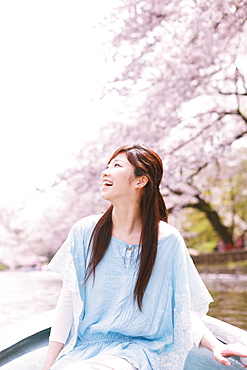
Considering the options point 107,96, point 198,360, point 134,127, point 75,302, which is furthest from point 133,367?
point 134,127

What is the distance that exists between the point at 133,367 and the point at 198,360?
519 millimetres

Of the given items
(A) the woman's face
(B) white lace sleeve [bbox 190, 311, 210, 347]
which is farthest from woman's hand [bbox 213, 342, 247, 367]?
(A) the woman's face

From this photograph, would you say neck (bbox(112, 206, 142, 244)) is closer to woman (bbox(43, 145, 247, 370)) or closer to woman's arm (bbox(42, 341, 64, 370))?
woman (bbox(43, 145, 247, 370))

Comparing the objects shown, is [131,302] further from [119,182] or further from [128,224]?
[119,182]

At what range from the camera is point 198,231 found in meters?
10.1

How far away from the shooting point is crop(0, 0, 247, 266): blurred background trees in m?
4.09

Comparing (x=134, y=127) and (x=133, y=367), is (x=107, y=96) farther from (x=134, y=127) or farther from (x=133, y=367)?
(x=133, y=367)

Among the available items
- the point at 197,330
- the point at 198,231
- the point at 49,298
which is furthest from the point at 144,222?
the point at 198,231

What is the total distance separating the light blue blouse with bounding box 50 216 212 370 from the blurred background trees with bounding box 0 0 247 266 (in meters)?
3.17

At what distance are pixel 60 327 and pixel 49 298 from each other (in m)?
4.95

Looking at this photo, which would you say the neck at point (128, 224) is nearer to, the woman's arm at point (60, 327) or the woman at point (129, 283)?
the woman at point (129, 283)

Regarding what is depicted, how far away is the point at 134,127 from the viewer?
5027 millimetres

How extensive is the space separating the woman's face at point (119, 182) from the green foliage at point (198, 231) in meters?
8.68

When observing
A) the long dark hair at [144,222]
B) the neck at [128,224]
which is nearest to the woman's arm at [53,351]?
the long dark hair at [144,222]
